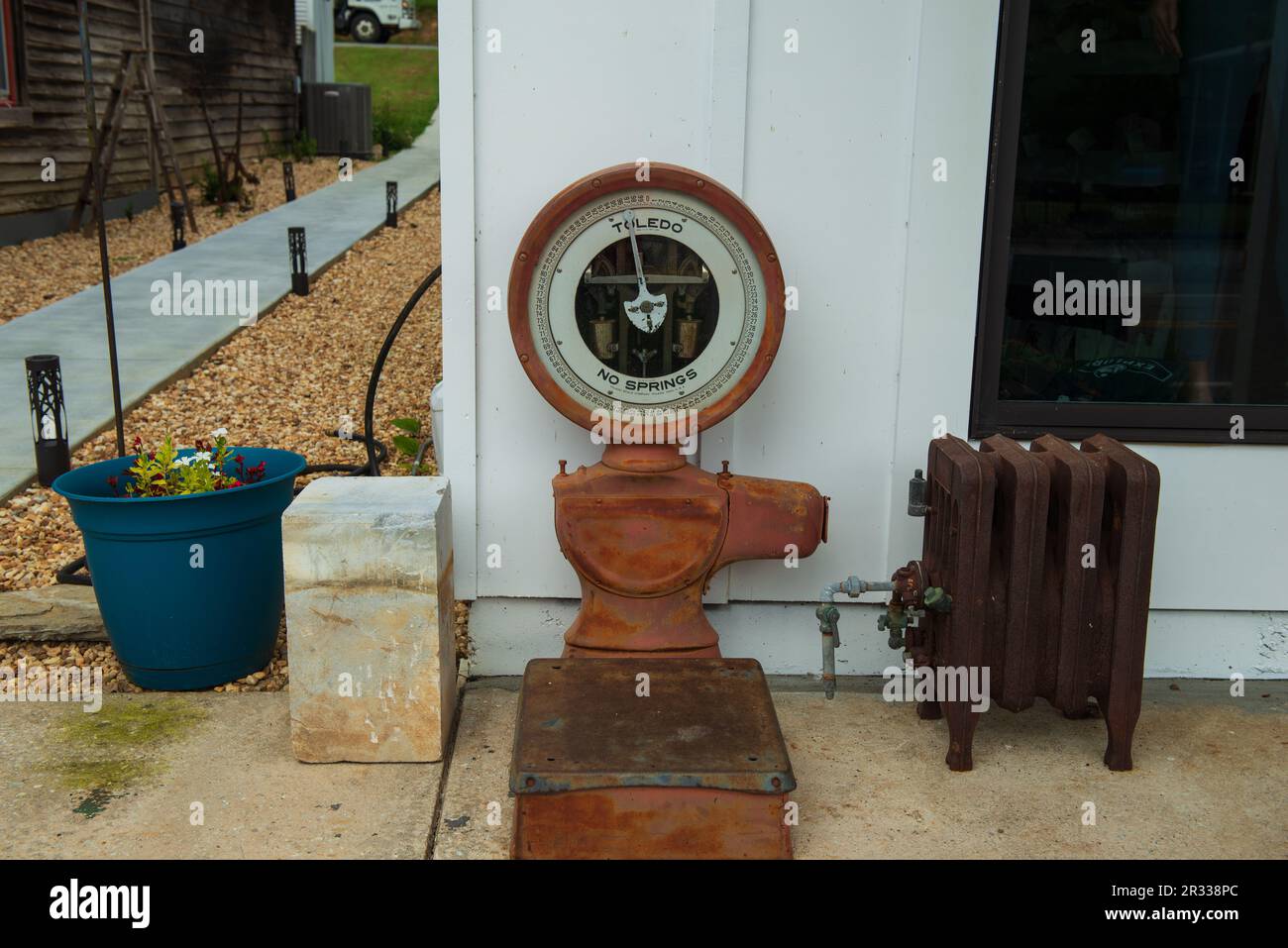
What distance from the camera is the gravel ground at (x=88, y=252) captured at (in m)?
7.76

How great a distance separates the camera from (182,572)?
3.24 meters

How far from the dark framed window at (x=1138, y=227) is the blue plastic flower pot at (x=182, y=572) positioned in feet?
6.63

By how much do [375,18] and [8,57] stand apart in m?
20.3

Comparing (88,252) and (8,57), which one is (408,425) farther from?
(8,57)

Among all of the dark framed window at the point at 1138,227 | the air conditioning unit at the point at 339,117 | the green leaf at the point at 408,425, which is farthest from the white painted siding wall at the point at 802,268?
the air conditioning unit at the point at 339,117

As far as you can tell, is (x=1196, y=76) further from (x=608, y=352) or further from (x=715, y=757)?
(x=715, y=757)

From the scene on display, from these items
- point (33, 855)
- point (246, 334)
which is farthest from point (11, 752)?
point (246, 334)

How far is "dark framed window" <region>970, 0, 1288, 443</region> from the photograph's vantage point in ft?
10.7

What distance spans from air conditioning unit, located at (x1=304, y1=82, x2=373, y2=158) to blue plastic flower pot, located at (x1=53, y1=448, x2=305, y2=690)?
13.2m

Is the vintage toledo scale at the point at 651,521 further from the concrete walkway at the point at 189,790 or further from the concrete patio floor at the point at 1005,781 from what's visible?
the concrete walkway at the point at 189,790

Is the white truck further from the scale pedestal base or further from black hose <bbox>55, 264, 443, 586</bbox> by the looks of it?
the scale pedestal base

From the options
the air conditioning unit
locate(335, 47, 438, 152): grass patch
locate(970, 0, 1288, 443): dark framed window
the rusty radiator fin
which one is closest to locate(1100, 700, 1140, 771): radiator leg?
the rusty radiator fin

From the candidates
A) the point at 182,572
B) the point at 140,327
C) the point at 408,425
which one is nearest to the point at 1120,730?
the point at 182,572

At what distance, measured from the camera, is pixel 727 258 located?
114 inches
